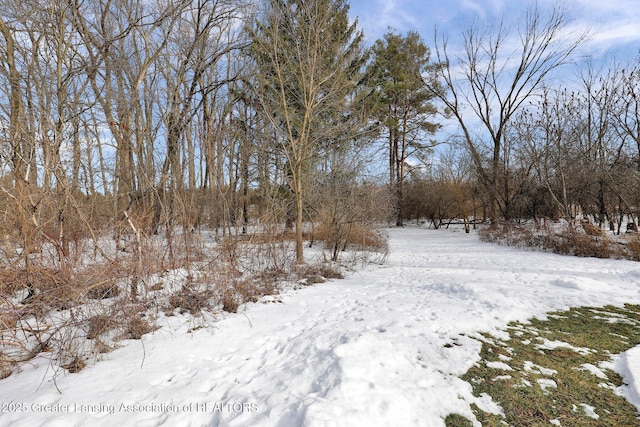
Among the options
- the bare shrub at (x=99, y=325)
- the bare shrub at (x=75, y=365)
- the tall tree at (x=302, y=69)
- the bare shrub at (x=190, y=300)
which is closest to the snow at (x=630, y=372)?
the bare shrub at (x=190, y=300)

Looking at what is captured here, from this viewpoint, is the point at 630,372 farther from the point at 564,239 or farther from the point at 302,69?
the point at 564,239

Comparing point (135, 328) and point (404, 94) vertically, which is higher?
point (404, 94)

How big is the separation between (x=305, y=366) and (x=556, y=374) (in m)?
2.60

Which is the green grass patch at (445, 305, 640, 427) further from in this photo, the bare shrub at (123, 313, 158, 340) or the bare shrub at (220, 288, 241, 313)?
the bare shrub at (123, 313, 158, 340)

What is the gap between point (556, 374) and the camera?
9.96ft

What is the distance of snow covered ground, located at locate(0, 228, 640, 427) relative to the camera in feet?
8.00

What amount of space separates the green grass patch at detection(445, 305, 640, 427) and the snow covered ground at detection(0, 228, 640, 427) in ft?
0.56

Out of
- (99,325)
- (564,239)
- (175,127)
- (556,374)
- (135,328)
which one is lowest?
(556,374)

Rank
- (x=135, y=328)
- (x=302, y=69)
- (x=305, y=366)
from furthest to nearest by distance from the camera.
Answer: (x=302, y=69), (x=135, y=328), (x=305, y=366)

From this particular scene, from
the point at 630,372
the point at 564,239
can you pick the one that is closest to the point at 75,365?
the point at 630,372

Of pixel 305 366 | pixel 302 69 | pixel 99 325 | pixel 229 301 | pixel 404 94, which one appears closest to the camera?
pixel 305 366

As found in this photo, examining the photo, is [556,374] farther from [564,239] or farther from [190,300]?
[564,239]

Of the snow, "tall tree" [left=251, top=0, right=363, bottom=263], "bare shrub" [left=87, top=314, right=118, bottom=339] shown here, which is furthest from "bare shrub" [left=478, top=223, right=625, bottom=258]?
"bare shrub" [left=87, top=314, right=118, bottom=339]

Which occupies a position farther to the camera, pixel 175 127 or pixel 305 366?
pixel 175 127
